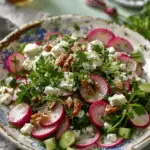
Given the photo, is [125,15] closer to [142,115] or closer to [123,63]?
[123,63]

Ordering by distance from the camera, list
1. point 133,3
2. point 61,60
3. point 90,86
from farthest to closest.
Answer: point 133,3, point 61,60, point 90,86

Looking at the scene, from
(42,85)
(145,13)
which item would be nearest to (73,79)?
(42,85)

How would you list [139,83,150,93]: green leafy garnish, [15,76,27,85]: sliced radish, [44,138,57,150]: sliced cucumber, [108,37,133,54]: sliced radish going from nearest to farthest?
1. [44,138,57,150]: sliced cucumber
2. [139,83,150,93]: green leafy garnish
3. [15,76,27,85]: sliced radish
4. [108,37,133,54]: sliced radish

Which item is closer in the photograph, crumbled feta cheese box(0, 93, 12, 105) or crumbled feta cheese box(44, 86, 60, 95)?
crumbled feta cheese box(44, 86, 60, 95)

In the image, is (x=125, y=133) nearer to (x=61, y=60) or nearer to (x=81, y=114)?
(x=81, y=114)

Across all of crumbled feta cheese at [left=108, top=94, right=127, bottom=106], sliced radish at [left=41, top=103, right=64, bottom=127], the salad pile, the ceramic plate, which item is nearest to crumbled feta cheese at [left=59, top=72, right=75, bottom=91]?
the salad pile

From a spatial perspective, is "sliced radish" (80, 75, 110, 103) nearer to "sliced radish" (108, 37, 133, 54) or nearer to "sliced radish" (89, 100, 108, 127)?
"sliced radish" (89, 100, 108, 127)

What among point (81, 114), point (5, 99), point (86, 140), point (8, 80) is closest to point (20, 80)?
point (8, 80)
